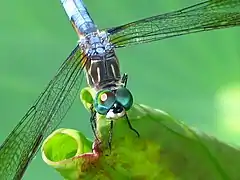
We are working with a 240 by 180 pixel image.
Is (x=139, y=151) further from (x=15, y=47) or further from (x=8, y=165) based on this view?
(x=15, y=47)

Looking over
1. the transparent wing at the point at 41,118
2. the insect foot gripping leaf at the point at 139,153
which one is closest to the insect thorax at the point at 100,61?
the transparent wing at the point at 41,118

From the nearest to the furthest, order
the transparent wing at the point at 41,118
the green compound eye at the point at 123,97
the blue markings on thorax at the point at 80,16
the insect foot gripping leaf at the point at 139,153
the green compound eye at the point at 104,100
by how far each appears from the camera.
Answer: the insect foot gripping leaf at the point at 139,153 → the green compound eye at the point at 104,100 → the green compound eye at the point at 123,97 → the transparent wing at the point at 41,118 → the blue markings on thorax at the point at 80,16

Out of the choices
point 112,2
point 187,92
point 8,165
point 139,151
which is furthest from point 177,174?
point 112,2

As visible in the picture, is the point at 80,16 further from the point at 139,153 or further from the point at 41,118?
the point at 139,153

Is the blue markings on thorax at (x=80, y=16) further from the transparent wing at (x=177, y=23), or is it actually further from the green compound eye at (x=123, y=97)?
the green compound eye at (x=123, y=97)

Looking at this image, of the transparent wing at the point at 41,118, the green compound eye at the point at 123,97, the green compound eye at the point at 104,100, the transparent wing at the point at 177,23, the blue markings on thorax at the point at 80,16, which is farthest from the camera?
the blue markings on thorax at the point at 80,16

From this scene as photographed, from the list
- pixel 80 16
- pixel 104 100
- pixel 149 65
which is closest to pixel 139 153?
pixel 104 100

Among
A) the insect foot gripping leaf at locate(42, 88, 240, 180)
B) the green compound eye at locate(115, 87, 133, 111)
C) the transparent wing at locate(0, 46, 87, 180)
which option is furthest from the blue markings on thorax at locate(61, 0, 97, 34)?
the insect foot gripping leaf at locate(42, 88, 240, 180)
